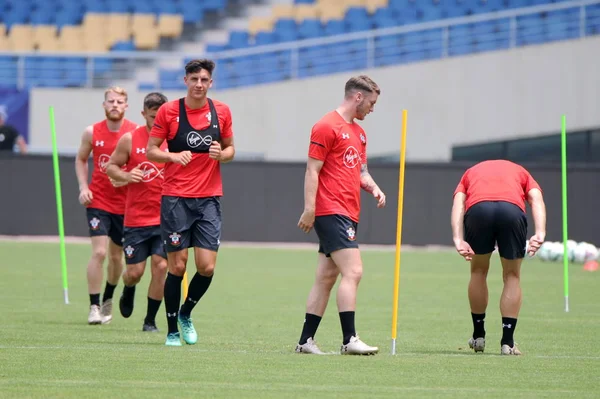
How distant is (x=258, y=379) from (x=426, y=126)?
20.6m

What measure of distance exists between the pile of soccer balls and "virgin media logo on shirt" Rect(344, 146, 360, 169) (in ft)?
45.7

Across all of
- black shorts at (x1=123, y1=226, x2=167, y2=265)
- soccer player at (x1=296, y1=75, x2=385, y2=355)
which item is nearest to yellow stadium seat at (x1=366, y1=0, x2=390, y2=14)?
black shorts at (x1=123, y1=226, x2=167, y2=265)

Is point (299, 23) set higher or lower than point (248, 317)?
higher

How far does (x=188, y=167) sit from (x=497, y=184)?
2.57 meters

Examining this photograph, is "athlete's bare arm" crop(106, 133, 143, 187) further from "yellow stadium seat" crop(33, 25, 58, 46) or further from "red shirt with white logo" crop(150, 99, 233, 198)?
"yellow stadium seat" crop(33, 25, 58, 46)

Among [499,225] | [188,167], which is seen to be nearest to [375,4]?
[188,167]

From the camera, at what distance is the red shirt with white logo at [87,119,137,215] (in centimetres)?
1241

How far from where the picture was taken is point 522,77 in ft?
88.6

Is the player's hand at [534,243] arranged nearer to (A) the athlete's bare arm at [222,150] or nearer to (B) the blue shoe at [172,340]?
(A) the athlete's bare arm at [222,150]

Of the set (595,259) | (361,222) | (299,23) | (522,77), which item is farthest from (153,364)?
(299,23)

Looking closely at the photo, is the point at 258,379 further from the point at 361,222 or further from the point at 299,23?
the point at 299,23

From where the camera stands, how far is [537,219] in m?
9.55

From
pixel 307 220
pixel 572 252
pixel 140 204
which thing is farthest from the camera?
pixel 572 252

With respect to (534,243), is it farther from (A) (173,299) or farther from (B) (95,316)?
(B) (95,316)
